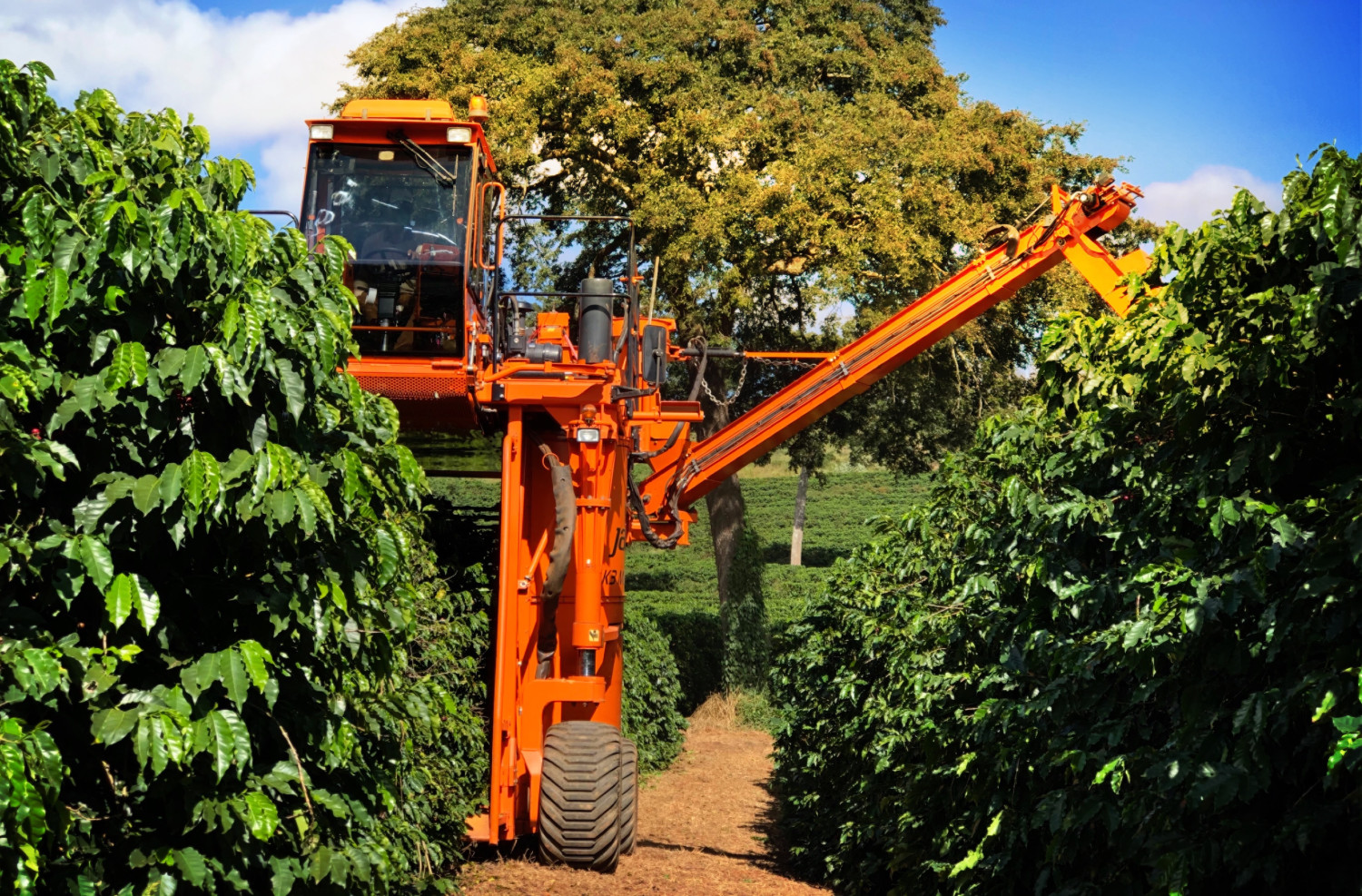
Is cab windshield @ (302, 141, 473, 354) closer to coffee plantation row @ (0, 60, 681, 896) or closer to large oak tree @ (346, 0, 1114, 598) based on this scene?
coffee plantation row @ (0, 60, 681, 896)

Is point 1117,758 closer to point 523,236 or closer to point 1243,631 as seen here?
point 1243,631

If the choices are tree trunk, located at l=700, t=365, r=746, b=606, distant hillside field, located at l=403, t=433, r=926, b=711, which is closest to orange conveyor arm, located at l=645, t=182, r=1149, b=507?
distant hillside field, located at l=403, t=433, r=926, b=711

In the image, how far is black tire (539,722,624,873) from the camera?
8031 millimetres

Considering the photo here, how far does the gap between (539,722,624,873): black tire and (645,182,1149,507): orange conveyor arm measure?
167 inches

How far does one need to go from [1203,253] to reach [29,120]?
350 cm

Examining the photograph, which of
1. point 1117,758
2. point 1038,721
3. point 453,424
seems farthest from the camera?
point 453,424

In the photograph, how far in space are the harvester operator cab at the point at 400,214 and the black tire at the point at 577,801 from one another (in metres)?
2.83

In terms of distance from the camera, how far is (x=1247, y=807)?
3418 mm

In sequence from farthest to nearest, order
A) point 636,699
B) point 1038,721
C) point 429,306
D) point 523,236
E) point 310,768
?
point 523,236
point 636,699
point 429,306
point 1038,721
point 310,768

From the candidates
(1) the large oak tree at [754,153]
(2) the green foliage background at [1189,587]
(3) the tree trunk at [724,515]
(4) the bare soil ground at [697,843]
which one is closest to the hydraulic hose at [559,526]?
(4) the bare soil ground at [697,843]

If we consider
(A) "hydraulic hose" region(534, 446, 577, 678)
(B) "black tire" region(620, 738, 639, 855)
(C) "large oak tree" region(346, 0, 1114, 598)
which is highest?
(C) "large oak tree" region(346, 0, 1114, 598)

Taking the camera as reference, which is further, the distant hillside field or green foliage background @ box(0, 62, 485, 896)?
the distant hillside field

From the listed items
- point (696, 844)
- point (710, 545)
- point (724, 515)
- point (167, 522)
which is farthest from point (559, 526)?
point (710, 545)

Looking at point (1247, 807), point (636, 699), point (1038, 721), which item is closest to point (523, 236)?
point (636, 699)
